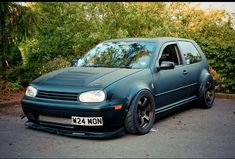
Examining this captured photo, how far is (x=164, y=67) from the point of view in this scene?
6.53 m

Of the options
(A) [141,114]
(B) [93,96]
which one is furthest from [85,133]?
(A) [141,114]

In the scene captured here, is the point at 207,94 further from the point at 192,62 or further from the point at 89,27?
the point at 89,27

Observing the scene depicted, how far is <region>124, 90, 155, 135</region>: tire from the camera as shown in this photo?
5.67m

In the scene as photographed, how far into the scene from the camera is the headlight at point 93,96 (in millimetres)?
5430

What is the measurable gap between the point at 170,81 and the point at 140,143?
1738 millimetres

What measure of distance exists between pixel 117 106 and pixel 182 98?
7.24 feet

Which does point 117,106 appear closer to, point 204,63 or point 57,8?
point 204,63

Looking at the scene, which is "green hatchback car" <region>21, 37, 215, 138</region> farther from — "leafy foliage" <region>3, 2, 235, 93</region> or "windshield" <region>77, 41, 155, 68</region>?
"leafy foliage" <region>3, 2, 235, 93</region>

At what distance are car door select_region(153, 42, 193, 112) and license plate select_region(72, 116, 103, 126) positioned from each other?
4.55 feet

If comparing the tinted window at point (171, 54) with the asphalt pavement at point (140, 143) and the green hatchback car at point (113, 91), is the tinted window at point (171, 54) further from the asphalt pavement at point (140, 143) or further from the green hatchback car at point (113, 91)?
the asphalt pavement at point (140, 143)

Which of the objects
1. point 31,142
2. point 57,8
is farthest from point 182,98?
point 57,8

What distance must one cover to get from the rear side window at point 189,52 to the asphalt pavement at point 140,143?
1.40m

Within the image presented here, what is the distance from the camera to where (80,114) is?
17.6 feet

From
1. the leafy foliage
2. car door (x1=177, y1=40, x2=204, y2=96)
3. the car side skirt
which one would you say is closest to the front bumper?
the car side skirt
